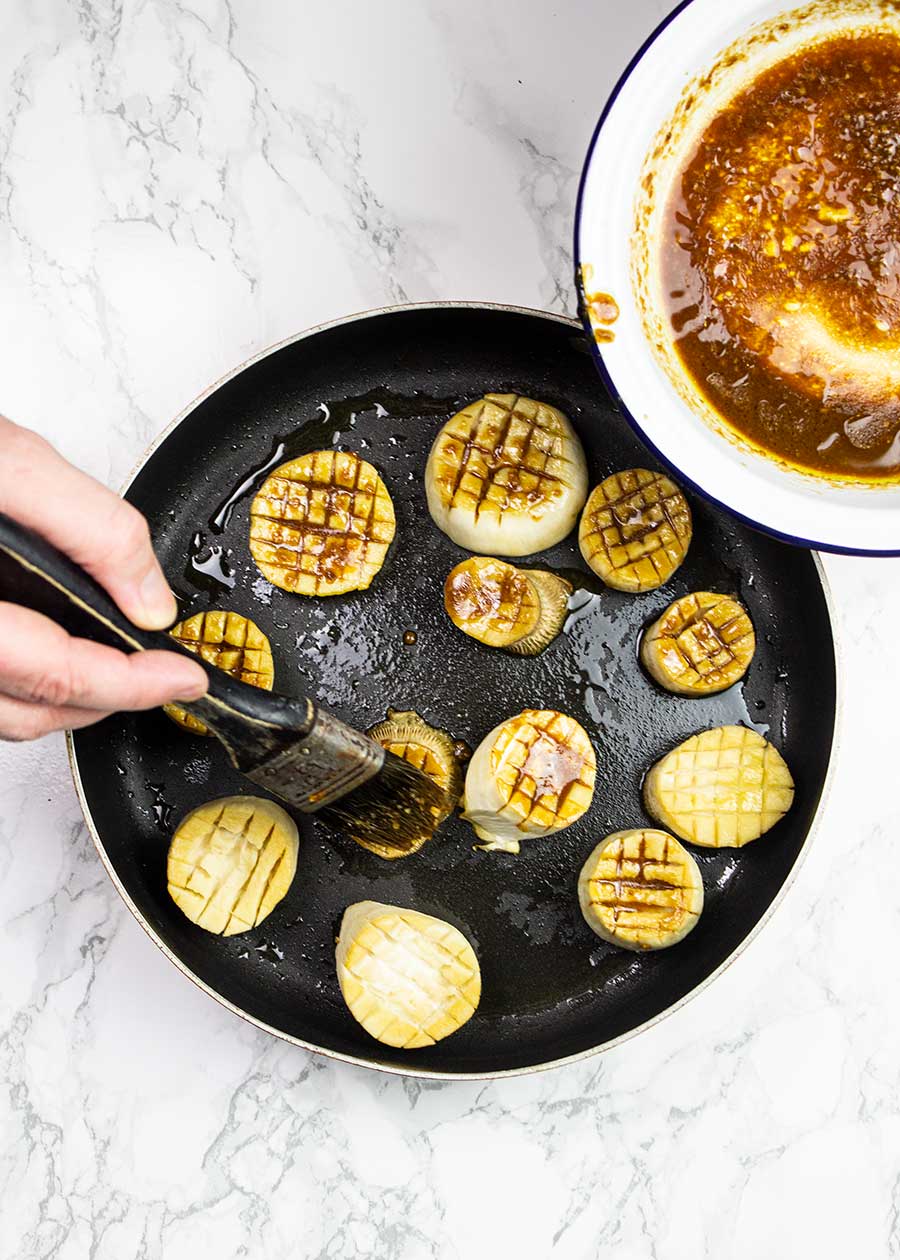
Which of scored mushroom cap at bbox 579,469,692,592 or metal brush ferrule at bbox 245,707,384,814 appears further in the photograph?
scored mushroom cap at bbox 579,469,692,592

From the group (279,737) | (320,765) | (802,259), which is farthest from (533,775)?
(802,259)

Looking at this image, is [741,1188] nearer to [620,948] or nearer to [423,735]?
[620,948]

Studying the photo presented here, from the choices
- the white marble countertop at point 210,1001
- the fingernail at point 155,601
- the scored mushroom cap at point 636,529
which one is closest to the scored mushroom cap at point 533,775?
the scored mushroom cap at point 636,529

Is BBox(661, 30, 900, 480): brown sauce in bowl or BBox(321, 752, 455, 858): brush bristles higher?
BBox(661, 30, 900, 480): brown sauce in bowl

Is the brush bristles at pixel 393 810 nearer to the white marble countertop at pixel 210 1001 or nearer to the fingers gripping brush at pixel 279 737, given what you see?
the fingers gripping brush at pixel 279 737

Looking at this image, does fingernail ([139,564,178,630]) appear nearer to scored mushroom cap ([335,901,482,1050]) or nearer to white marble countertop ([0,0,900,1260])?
white marble countertop ([0,0,900,1260])

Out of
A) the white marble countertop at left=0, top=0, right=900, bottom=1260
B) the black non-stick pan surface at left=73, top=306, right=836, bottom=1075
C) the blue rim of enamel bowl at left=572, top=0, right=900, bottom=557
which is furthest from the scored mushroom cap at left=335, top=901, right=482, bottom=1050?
the blue rim of enamel bowl at left=572, top=0, right=900, bottom=557

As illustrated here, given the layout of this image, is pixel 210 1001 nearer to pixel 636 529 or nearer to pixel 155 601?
pixel 155 601
